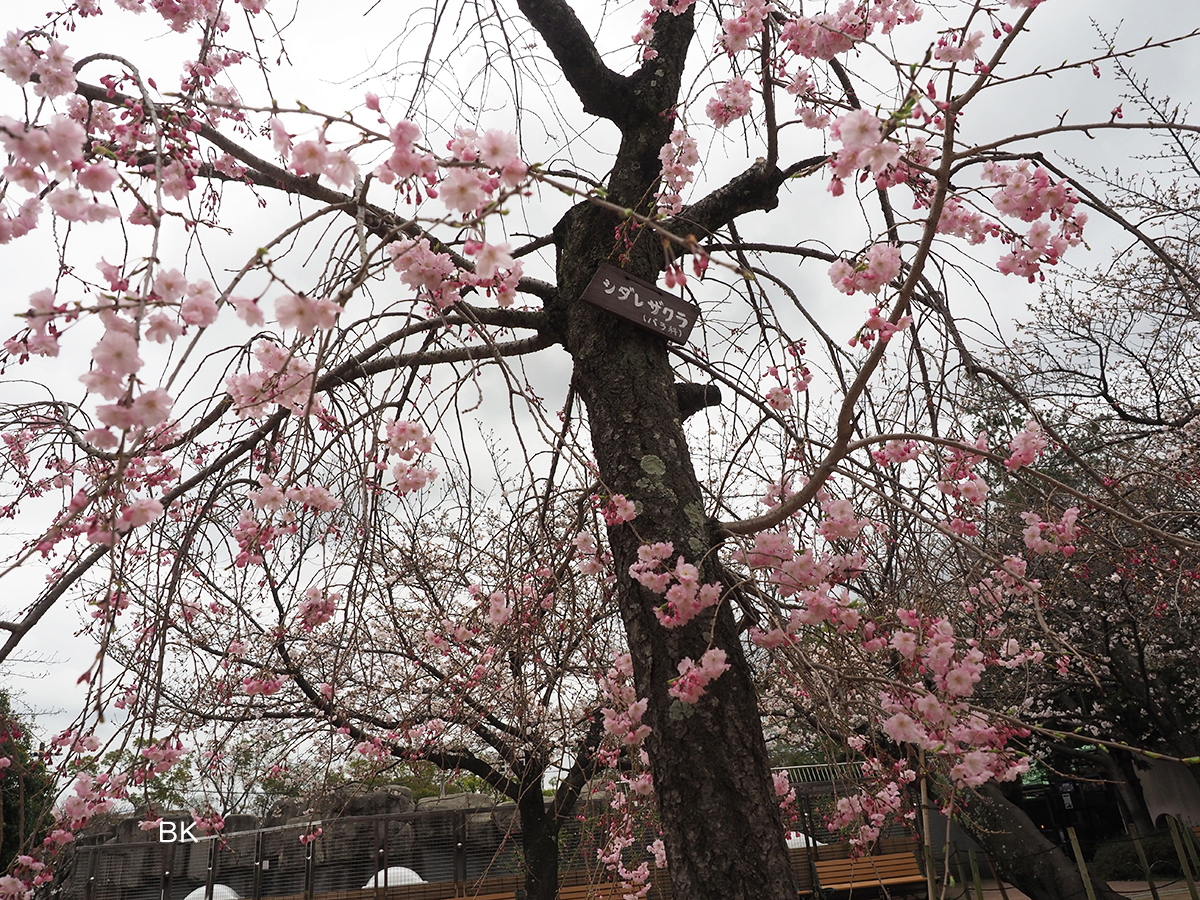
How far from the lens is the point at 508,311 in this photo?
2.25m

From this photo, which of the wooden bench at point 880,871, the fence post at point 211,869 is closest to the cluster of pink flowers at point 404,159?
the fence post at point 211,869

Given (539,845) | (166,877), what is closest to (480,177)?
(539,845)

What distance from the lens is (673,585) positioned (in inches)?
65.3

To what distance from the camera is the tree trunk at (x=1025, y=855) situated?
15.1 ft

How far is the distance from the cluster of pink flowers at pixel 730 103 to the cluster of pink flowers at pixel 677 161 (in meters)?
0.19

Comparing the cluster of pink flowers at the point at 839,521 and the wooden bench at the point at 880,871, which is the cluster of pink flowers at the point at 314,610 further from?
the wooden bench at the point at 880,871

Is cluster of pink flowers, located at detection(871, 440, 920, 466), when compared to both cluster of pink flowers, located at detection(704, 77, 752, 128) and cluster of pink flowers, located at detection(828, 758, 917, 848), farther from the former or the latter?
cluster of pink flowers, located at detection(704, 77, 752, 128)

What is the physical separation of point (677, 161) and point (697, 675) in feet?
5.35

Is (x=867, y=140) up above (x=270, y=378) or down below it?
above

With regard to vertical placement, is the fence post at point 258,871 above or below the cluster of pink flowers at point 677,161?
below

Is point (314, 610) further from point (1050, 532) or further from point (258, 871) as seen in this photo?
point (258, 871)

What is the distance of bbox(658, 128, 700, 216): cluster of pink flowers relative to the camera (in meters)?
2.35

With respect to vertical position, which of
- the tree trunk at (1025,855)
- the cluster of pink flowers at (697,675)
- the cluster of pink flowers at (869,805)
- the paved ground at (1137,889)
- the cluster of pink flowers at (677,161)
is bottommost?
the paved ground at (1137,889)

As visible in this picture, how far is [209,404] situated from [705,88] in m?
1.66
